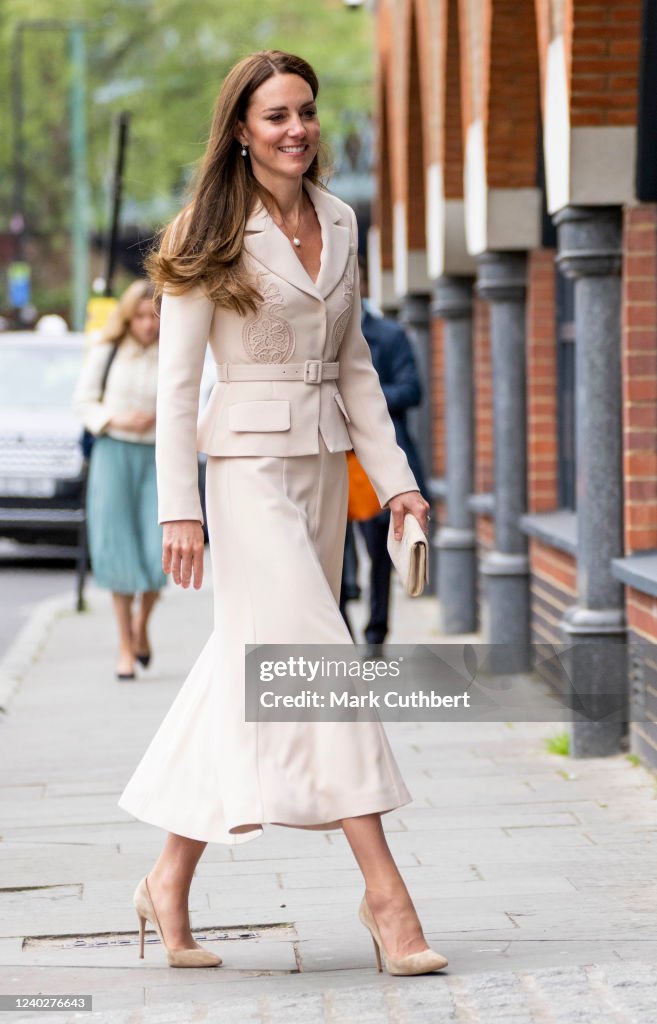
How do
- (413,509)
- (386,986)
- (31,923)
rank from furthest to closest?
(31,923), (413,509), (386,986)

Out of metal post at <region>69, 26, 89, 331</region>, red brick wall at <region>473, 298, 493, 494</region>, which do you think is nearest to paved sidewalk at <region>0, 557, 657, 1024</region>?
red brick wall at <region>473, 298, 493, 494</region>

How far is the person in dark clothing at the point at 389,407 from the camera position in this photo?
33.1ft

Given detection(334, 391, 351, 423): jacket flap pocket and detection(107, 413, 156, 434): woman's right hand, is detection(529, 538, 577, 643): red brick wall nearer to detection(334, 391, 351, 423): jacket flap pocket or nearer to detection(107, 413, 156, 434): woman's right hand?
detection(107, 413, 156, 434): woman's right hand

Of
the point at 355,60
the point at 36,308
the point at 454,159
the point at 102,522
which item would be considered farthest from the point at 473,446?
the point at 36,308

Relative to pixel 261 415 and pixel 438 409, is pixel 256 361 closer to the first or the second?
pixel 261 415

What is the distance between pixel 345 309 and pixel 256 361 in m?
0.26

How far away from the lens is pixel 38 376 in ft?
59.7

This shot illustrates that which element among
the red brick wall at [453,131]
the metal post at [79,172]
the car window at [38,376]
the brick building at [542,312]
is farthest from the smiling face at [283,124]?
the metal post at [79,172]

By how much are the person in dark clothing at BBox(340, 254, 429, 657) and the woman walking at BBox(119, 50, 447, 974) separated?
529 centimetres

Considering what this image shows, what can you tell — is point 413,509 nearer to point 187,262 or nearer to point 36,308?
point 187,262

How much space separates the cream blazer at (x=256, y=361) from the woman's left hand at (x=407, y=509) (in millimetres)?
187

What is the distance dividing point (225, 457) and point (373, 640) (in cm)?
574

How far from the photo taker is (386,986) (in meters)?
4.41

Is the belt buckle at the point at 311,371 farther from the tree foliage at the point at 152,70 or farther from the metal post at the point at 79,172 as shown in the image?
the tree foliage at the point at 152,70
